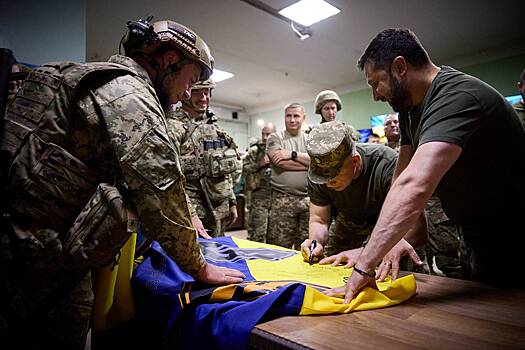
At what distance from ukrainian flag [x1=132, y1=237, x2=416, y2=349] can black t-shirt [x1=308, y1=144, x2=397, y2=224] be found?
60cm

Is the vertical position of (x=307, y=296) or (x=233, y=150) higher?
(x=233, y=150)

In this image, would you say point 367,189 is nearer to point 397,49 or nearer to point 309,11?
point 397,49

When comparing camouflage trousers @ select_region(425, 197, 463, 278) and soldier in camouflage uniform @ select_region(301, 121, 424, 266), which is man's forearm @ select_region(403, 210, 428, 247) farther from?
camouflage trousers @ select_region(425, 197, 463, 278)

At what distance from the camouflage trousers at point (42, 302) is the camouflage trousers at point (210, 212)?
138cm

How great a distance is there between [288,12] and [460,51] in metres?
3.16

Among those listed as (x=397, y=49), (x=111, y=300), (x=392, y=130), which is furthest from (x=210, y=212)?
(x=392, y=130)

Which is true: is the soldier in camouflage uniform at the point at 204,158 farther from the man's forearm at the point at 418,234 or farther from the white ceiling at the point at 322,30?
the white ceiling at the point at 322,30

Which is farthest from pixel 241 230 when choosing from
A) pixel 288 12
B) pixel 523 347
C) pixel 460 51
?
pixel 523 347

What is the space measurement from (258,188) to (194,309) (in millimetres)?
3330

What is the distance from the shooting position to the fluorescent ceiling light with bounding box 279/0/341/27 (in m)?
3.89

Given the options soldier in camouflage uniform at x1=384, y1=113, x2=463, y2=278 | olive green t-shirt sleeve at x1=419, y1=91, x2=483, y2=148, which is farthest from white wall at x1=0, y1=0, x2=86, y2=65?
soldier in camouflage uniform at x1=384, y1=113, x2=463, y2=278

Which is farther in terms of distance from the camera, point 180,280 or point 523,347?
point 180,280

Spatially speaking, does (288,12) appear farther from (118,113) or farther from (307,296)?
(307,296)

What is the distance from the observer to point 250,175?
440cm
